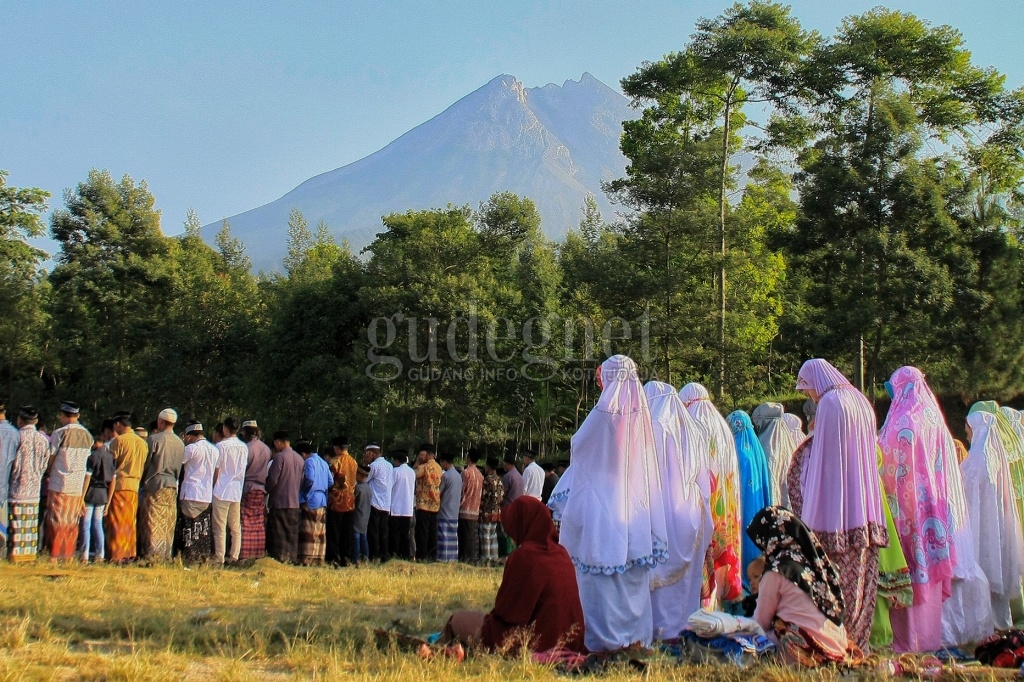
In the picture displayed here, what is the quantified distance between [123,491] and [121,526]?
1.14 feet

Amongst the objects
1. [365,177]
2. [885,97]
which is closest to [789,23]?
[885,97]

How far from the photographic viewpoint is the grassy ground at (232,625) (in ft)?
14.6

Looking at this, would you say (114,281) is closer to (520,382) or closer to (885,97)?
(520,382)

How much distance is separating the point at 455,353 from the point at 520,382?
3447mm

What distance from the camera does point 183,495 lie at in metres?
9.38

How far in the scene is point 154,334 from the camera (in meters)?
26.8

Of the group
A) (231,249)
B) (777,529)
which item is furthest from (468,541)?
(231,249)

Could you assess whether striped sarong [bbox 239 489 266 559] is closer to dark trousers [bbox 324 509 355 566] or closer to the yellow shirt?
dark trousers [bbox 324 509 355 566]

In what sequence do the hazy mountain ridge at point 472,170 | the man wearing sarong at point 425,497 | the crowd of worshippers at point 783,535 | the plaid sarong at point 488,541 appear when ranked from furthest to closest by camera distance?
the hazy mountain ridge at point 472,170
the plaid sarong at point 488,541
the man wearing sarong at point 425,497
the crowd of worshippers at point 783,535

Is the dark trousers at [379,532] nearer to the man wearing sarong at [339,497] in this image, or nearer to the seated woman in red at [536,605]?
the man wearing sarong at [339,497]

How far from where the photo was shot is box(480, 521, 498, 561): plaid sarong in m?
12.5

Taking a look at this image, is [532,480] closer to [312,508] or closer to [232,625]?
[312,508]

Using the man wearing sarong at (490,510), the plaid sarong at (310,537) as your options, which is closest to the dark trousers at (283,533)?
the plaid sarong at (310,537)

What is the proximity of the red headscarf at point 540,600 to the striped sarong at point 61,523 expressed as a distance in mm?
5808
